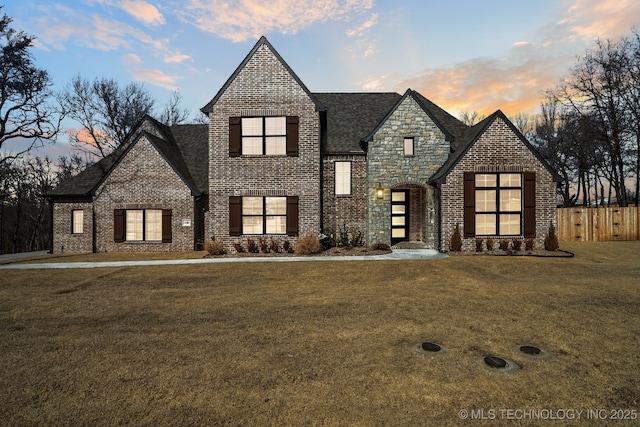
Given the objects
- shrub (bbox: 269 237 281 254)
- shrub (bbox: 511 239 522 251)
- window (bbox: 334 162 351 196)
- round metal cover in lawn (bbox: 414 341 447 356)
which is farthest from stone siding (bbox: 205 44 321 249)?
round metal cover in lawn (bbox: 414 341 447 356)

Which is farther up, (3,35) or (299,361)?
(3,35)

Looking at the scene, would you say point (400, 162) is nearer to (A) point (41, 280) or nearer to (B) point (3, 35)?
(A) point (41, 280)

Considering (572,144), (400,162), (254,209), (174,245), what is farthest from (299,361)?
(572,144)

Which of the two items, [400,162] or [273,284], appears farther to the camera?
[400,162]

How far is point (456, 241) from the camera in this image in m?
14.1

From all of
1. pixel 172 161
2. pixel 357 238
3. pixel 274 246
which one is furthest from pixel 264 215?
pixel 172 161

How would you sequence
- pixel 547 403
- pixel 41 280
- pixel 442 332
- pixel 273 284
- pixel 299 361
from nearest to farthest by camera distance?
1. pixel 547 403
2. pixel 299 361
3. pixel 442 332
4. pixel 273 284
5. pixel 41 280

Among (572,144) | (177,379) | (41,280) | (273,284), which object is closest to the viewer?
(177,379)

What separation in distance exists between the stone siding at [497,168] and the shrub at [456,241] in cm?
20

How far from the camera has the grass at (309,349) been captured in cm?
330

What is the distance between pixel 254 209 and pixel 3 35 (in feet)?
53.9

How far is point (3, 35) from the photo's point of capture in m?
16.7

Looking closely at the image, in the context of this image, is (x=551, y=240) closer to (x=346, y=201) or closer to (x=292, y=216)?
(x=346, y=201)

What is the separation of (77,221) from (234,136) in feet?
34.0
